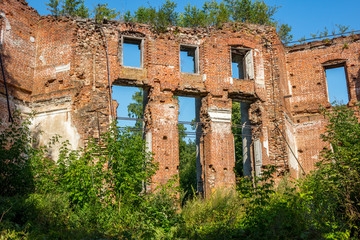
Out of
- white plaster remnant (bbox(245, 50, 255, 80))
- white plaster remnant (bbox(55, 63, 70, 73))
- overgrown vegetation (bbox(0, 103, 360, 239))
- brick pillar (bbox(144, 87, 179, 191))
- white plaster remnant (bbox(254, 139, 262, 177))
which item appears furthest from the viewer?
white plaster remnant (bbox(245, 50, 255, 80))

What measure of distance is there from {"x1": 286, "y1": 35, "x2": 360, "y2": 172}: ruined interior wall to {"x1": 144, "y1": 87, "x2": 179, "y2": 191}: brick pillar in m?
5.21

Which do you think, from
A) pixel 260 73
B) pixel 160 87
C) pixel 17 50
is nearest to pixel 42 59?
pixel 17 50

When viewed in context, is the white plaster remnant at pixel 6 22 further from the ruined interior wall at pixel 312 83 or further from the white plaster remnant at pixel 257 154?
the ruined interior wall at pixel 312 83

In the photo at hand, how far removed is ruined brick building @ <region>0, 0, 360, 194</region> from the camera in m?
13.8

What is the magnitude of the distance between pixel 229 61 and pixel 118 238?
8.63 meters

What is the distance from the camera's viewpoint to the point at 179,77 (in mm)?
14789

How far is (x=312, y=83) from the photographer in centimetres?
1716

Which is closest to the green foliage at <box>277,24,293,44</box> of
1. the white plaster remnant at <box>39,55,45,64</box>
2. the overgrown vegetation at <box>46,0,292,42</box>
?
the overgrown vegetation at <box>46,0,292,42</box>

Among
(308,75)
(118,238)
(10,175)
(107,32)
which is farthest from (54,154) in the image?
(308,75)

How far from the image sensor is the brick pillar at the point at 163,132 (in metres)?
13.6

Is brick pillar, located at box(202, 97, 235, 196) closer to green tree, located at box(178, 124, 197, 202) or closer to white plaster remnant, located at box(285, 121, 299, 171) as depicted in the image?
white plaster remnant, located at box(285, 121, 299, 171)

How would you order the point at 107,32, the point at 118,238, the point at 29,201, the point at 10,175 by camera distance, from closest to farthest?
the point at 118,238 < the point at 29,201 < the point at 10,175 < the point at 107,32

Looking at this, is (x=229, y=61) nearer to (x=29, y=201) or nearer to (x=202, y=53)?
(x=202, y=53)

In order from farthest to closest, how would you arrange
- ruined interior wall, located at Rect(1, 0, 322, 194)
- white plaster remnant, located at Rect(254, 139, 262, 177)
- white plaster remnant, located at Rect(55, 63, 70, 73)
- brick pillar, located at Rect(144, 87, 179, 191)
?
white plaster remnant, located at Rect(254, 139, 262, 177) → white plaster remnant, located at Rect(55, 63, 70, 73) → ruined interior wall, located at Rect(1, 0, 322, 194) → brick pillar, located at Rect(144, 87, 179, 191)
